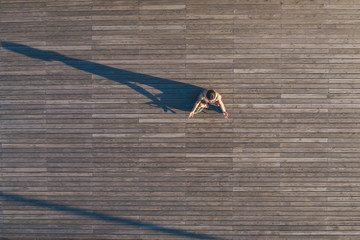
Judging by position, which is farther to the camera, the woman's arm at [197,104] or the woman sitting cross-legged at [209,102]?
the woman's arm at [197,104]

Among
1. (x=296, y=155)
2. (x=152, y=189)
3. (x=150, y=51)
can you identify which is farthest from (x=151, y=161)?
(x=296, y=155)

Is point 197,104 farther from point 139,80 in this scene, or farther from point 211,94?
point 139,80

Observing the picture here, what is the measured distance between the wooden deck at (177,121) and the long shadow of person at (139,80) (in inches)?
1.0

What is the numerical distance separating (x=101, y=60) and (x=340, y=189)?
21.2ft

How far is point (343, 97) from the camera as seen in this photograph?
5430 millimetres

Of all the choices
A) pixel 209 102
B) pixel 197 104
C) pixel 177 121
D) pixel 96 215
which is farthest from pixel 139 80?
pixel 96 215

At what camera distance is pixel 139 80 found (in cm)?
555

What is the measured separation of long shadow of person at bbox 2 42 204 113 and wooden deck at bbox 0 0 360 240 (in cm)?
2

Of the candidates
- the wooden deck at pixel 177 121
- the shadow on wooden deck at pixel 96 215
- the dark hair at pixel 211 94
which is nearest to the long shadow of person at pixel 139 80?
the wooden deck at pixel 177 121

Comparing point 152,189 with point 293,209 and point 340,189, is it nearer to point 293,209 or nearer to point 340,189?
point 293,209

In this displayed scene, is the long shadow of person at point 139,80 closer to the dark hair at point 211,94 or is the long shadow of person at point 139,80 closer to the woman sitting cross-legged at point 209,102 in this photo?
the woman sitting cross-legged at point 209,102

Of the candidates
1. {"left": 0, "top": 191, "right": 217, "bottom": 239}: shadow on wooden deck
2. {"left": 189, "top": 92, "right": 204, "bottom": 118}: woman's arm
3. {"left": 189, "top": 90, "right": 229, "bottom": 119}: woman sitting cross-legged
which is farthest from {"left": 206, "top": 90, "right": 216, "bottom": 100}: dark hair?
{"left": 0, "top": 191, "right": 217, "bottom": 239}: shadow on wooden deck

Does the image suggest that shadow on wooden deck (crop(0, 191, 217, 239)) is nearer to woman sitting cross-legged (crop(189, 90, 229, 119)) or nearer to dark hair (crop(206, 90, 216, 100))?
woman sitting cross-legged (crop(189, 90, 229, 119))

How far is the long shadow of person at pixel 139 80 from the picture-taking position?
18.2 ft
